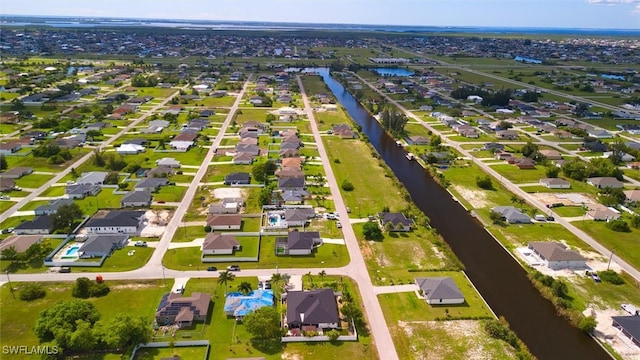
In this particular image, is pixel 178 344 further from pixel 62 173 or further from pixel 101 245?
pixel 62 173

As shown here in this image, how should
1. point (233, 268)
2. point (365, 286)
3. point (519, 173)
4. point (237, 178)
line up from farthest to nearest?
point (519, 173)
point (237, 178)
point (233, 268)
point (365, 286)

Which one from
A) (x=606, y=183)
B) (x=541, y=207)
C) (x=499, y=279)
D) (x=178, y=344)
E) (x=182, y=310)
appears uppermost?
(x=606, y=183)

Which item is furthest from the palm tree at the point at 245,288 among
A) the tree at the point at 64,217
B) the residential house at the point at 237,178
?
the residential house at the point at 237,178

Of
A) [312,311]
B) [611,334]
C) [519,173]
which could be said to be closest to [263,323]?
[312,311]

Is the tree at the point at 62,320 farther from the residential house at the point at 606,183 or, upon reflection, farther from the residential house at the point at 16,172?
the residential house at the point at 606,183

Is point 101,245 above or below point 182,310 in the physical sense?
above

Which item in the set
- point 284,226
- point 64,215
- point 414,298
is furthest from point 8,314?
point 414,298

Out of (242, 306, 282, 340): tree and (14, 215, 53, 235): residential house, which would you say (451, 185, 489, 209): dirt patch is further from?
(14, 215, 53, 235): residential house

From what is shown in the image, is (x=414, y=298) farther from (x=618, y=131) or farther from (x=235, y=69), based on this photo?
(x=235, y=69)
